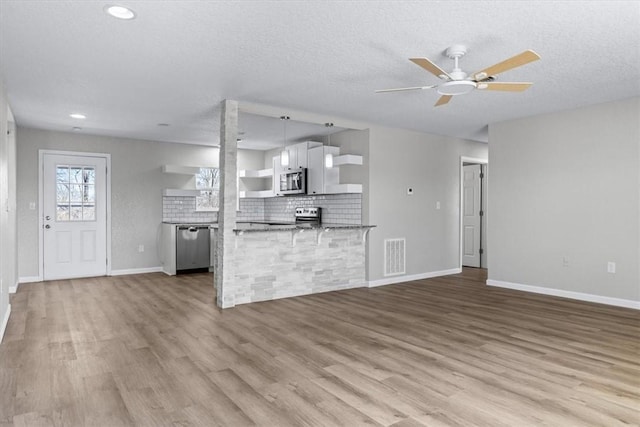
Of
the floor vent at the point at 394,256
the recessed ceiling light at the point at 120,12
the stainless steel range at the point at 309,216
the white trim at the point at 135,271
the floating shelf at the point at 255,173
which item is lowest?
the white trim at the point at 135,271

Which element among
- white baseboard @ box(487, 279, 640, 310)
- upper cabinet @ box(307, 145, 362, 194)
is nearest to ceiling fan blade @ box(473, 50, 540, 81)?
upper cabinet @ box(307, 145, 362, 194)

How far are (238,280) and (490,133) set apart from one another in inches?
170

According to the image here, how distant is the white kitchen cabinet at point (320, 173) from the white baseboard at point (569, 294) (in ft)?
9.49

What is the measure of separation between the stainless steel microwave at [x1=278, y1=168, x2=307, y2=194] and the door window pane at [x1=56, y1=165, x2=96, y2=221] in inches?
128

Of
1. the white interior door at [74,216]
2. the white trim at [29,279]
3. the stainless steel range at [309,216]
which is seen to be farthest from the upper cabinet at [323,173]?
the white trim at [29,279]

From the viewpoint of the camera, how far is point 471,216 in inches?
337

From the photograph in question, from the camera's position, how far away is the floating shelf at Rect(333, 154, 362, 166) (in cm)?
619

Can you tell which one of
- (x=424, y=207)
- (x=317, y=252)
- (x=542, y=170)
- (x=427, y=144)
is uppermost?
(x=427, y=144)

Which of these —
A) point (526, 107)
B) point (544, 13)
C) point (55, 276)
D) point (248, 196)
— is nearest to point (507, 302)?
point (526, 107)

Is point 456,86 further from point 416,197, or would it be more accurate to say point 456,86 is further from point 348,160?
point 416,197

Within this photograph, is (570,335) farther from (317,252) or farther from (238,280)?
(238,280)

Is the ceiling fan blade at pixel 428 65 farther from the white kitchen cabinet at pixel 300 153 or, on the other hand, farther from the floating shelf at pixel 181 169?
the floating shelf at pixel 181 169

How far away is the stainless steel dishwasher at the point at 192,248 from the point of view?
735cm

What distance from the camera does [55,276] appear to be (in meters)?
6.80
